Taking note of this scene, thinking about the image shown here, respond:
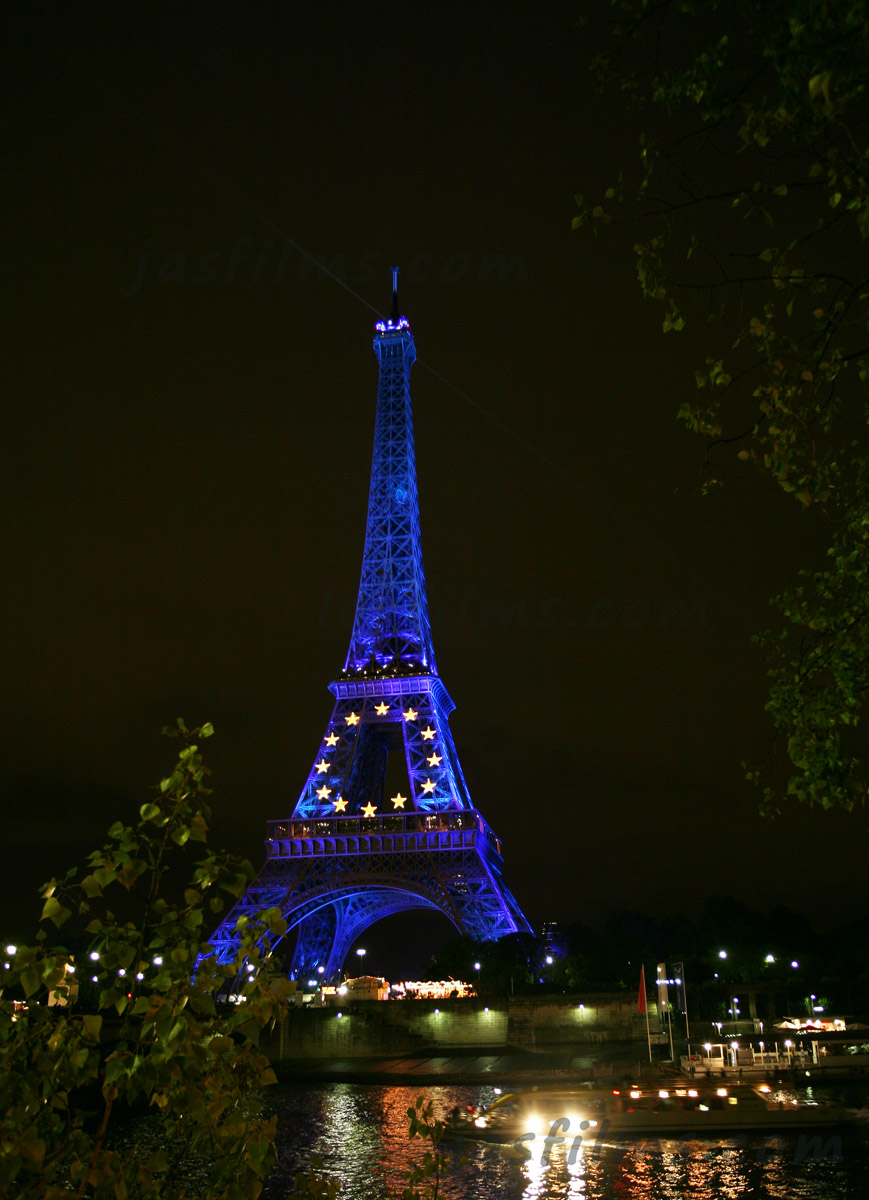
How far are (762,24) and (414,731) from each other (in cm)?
7156

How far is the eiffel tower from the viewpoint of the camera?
68938 millimetres

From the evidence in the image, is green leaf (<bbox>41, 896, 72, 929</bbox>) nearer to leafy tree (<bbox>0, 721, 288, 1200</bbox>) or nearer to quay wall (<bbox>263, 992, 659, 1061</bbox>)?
leafy tree (<bbox>0, 721, 288, 1200</bbox>)

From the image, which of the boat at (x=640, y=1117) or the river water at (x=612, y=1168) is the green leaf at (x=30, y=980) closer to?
the river water at (x=612, y=1168)

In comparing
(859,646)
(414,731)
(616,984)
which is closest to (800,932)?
(616,984)

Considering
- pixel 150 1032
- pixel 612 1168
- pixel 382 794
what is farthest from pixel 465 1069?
pixel 150 1032

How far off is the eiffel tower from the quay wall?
19.8 feet

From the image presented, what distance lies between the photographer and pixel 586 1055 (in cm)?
5731

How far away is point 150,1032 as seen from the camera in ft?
18.2

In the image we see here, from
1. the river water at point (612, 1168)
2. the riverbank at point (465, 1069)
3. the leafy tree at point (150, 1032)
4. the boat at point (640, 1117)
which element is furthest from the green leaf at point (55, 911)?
the riverbank at point (465, 1069)

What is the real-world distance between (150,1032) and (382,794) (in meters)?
88.2

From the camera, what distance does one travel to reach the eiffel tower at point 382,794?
68.9m

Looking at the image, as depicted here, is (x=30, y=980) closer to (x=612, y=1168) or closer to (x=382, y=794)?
(x=612, y=1168)

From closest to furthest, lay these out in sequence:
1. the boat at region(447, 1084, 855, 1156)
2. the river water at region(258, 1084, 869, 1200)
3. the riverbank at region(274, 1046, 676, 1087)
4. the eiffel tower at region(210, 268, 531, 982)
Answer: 1. the river water at region(258, 1084, 869, 1200)
2. the boat at region(447, 1084, 855, 1156)
3. the riverbank at region(274, 1046, 676, 1087)
4. the eiffel tower at region(210, 268, 531, 982)

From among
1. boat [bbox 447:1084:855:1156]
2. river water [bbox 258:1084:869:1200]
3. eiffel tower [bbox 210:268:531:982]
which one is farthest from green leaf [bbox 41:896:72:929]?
eiffel tower [bbox 210:268:531:982]
